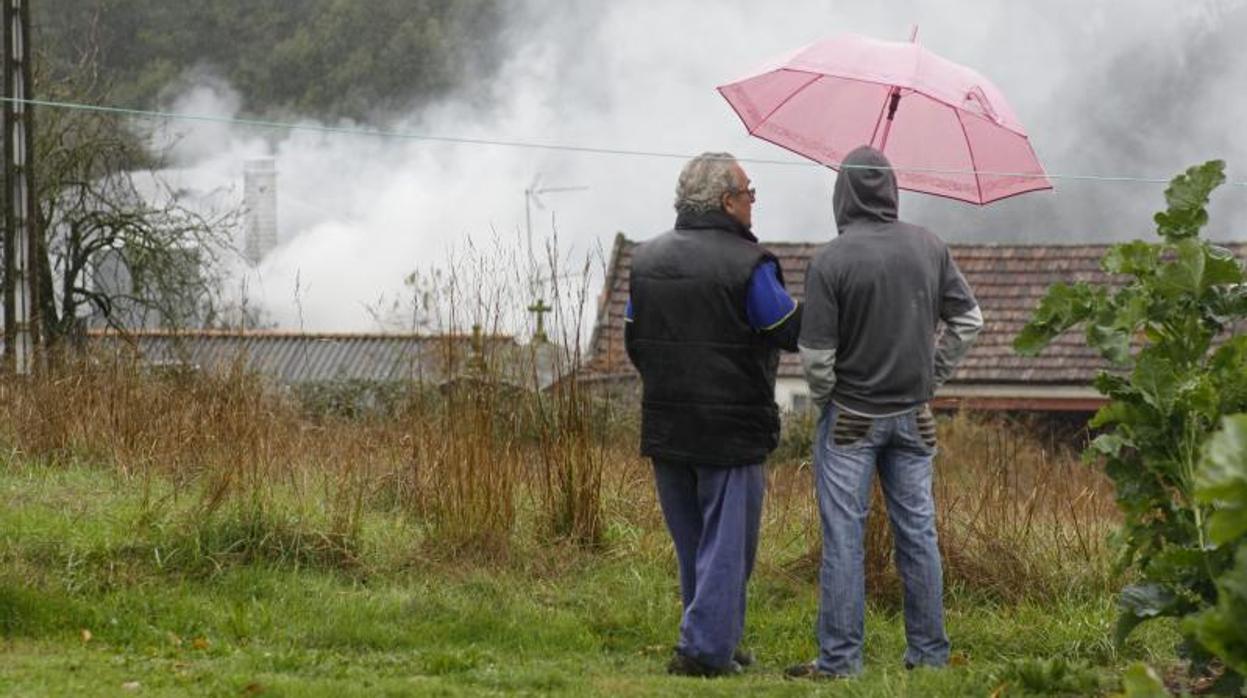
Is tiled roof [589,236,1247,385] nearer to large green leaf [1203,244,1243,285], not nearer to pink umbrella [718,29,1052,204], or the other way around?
pink umbrella [718,29,1052,204]

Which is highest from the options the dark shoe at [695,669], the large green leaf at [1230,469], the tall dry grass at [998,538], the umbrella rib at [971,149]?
the umbrella rib at [971,149]

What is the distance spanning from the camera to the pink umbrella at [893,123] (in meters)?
7.67

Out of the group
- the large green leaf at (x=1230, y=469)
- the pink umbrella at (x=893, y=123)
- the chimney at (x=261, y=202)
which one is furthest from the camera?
the chimney at (x=261, y=202)

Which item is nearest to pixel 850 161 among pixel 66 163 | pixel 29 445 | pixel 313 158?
pixel 29 445

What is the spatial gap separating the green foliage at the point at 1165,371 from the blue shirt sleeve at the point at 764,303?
911 millimetres

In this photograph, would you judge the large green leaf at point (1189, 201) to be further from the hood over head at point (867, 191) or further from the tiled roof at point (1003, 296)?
the tiled roof at point (1003, 296)

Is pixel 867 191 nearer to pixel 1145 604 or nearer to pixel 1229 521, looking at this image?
pixel 1145 604

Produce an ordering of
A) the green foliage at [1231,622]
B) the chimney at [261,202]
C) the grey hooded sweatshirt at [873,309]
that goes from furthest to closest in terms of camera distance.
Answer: the chimney at [261,202]
the grey hooded sweatshirt at [873,309]
the green foliage at [1231,622]

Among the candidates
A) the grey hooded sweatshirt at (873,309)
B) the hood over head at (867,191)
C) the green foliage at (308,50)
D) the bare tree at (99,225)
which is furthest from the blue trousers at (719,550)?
the green foliage at (308,50)

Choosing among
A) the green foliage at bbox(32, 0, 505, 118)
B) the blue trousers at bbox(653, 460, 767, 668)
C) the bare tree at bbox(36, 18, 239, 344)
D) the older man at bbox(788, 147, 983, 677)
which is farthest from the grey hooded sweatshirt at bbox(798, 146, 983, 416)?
the green foliage at bbox(32, 0, 505, 118)

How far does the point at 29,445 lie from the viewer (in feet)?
35.0

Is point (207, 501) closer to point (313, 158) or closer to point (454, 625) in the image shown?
point (454, 625)

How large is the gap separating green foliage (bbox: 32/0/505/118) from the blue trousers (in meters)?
46.4

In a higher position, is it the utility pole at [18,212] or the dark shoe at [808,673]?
the utility pole at [18,212]
